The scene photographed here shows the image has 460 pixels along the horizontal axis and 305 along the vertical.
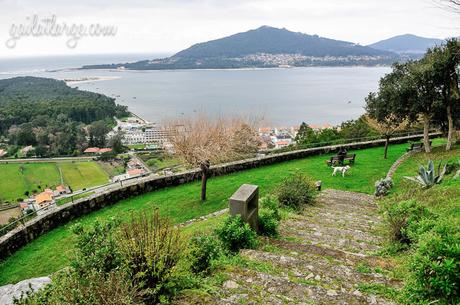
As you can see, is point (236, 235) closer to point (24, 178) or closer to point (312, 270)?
point (312, 270)

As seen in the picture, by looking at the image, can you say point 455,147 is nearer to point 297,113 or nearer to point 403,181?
point 403,181

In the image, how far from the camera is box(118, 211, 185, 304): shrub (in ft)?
12.2

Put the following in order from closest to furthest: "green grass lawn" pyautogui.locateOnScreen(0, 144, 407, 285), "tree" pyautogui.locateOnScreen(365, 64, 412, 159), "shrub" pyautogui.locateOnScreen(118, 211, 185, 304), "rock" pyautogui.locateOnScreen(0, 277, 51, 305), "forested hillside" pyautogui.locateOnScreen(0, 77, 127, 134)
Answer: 1. "shrub" pyautogui.locateOnScreen(118, 211, 185, 304)
2. "rock" pyautogui.locateOnScreen(0, 277, 51, 305)
3. "green grass lawn" pyautogui.locateOnScreen(0, 144, 407, 285)
4. "tree" pyautogui.locateOnScreen(365, 64, 412, 159)
5. "forested hillside" pyautogui.locateOnScreen(0, 77, 127, 134)

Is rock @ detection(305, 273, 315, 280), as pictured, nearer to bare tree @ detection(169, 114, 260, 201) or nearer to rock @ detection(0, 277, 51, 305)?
rock @ detection(0, 277, 51, 305)

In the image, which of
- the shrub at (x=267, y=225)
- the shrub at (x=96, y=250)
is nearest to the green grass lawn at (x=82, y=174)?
the shrub at (x=267, y=225)

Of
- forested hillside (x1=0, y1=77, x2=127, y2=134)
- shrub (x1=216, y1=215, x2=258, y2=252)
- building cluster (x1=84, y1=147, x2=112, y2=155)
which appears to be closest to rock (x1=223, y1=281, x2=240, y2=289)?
shrub (x1=216, y1=215, x2=258, y2=252)

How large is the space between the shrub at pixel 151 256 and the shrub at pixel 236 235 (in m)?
1.42

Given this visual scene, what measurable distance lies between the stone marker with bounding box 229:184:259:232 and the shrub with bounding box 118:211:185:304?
1.90 meters

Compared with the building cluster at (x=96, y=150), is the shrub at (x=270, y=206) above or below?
above

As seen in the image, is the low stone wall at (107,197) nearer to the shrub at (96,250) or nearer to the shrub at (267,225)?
the shrub at (96,250)

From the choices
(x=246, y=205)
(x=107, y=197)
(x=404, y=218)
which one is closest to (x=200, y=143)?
(x=107, y=197)

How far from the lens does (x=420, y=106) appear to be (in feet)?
52.7

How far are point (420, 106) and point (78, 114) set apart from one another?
293ft

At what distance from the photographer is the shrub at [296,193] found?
9.02 metres
